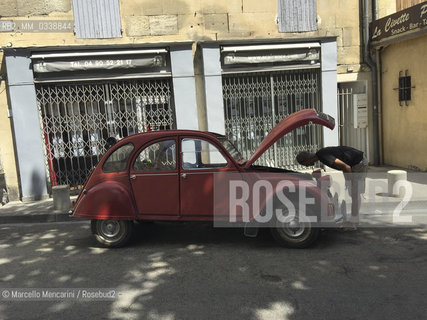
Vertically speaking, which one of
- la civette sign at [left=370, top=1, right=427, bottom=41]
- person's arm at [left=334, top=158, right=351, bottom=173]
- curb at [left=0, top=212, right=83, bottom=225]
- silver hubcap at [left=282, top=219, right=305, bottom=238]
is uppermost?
la civette sign at [left=370, top=1, right=427, bottom=41]

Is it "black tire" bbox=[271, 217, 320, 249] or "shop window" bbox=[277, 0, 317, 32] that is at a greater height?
"shop window" bbox=[277, 0, 317, 32]

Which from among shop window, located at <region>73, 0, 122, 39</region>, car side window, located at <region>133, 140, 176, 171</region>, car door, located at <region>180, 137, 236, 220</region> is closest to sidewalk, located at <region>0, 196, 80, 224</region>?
car side window, located at <region>133, 140, 176, 171</region>

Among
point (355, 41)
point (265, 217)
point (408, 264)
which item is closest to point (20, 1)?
point (265, 217)

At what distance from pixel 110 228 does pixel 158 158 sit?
4.11ft

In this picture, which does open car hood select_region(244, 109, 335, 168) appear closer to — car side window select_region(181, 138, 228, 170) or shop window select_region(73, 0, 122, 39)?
car side window select_region(181, 138, 228, 170)

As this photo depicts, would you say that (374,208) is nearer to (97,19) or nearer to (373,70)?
(373,70)

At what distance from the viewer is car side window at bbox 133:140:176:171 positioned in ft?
16.7

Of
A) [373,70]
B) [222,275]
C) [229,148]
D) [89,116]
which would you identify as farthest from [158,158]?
[373,70]

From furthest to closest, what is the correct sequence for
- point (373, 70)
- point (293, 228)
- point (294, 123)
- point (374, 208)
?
point (373, 70) < point (374, 208) < point (293, 228) < point (294, 123)

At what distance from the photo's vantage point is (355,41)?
9.85 metres

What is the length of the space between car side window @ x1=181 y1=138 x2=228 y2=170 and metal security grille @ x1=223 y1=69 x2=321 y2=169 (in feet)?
14.5

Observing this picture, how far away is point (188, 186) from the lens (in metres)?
5.03

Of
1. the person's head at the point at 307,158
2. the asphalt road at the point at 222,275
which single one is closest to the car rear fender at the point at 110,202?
the asphalt road at the point at 222,275

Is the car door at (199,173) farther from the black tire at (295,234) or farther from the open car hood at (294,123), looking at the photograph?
the black tire at (295,234)
